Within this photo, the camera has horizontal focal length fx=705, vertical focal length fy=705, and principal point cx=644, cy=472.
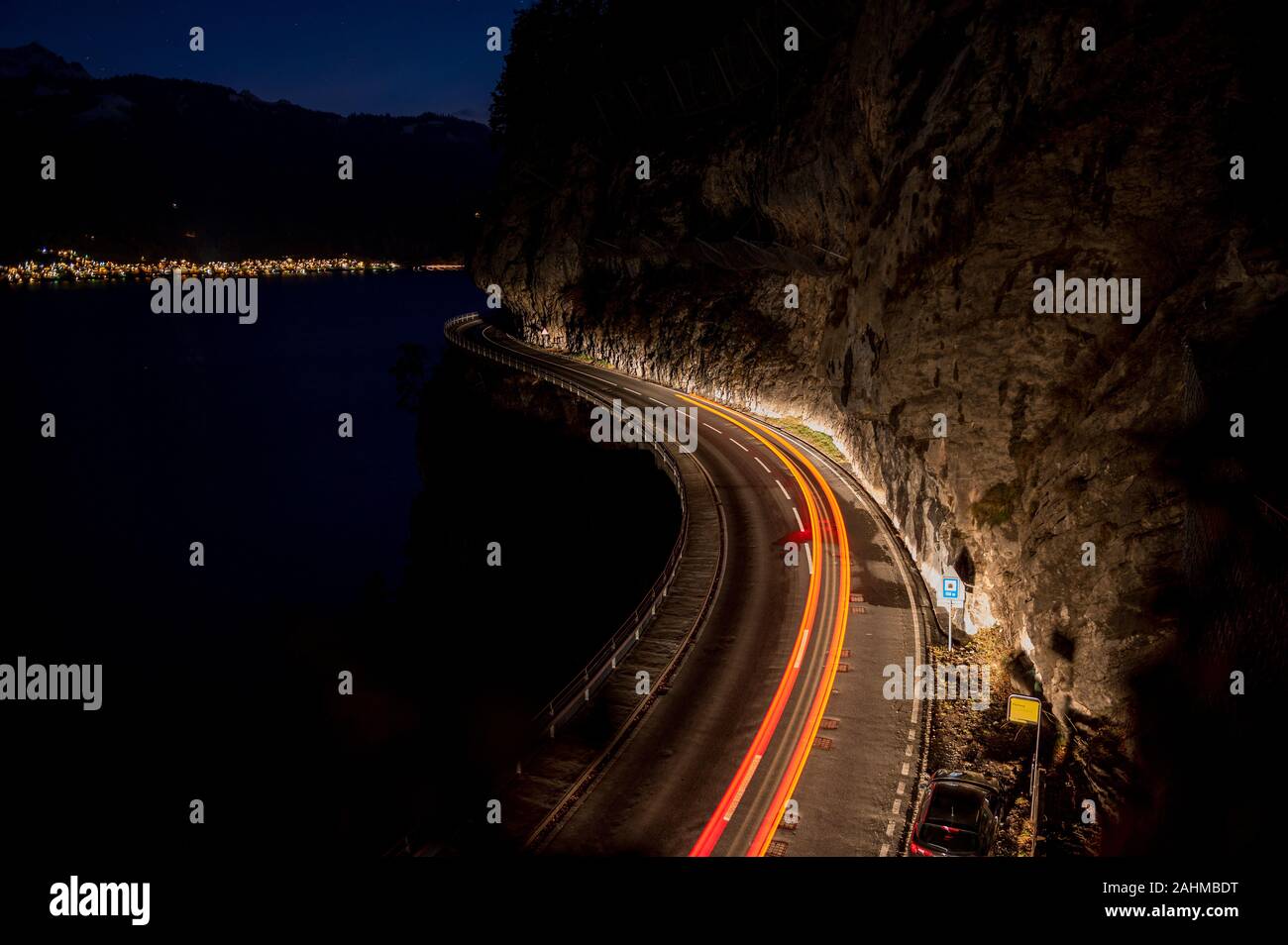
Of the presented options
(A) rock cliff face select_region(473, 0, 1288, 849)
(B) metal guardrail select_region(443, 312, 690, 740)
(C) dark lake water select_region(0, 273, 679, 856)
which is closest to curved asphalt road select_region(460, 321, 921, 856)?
(B) metal guardrail select_region(443, 312, 690, 740)

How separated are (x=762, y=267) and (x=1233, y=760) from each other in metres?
45.8

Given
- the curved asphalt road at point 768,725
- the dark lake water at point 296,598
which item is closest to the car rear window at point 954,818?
the curved asphalt road at point 768,725

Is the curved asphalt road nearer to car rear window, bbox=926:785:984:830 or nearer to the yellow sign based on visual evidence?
car rear window, bbox=926:785:984:830

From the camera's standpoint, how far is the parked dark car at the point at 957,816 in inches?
571

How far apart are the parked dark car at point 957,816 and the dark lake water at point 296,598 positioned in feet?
33.0

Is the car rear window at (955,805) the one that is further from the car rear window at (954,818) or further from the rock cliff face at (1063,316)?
the rock cliff face at (1063,316)

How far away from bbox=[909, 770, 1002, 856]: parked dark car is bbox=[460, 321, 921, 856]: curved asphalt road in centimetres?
117

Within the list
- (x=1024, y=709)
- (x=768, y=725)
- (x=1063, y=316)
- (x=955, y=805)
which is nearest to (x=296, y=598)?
(x=768, y=725)

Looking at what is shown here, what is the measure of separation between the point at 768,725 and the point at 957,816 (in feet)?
18.7

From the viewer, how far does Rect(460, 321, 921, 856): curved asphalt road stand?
16.2 metres

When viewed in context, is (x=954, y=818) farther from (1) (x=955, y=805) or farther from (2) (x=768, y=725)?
(2) (x=768, y=725)

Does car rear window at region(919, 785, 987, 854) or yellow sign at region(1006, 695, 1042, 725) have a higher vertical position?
yellow sign at region(1006, 695, 1042, 725)

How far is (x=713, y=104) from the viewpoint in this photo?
208 ft
